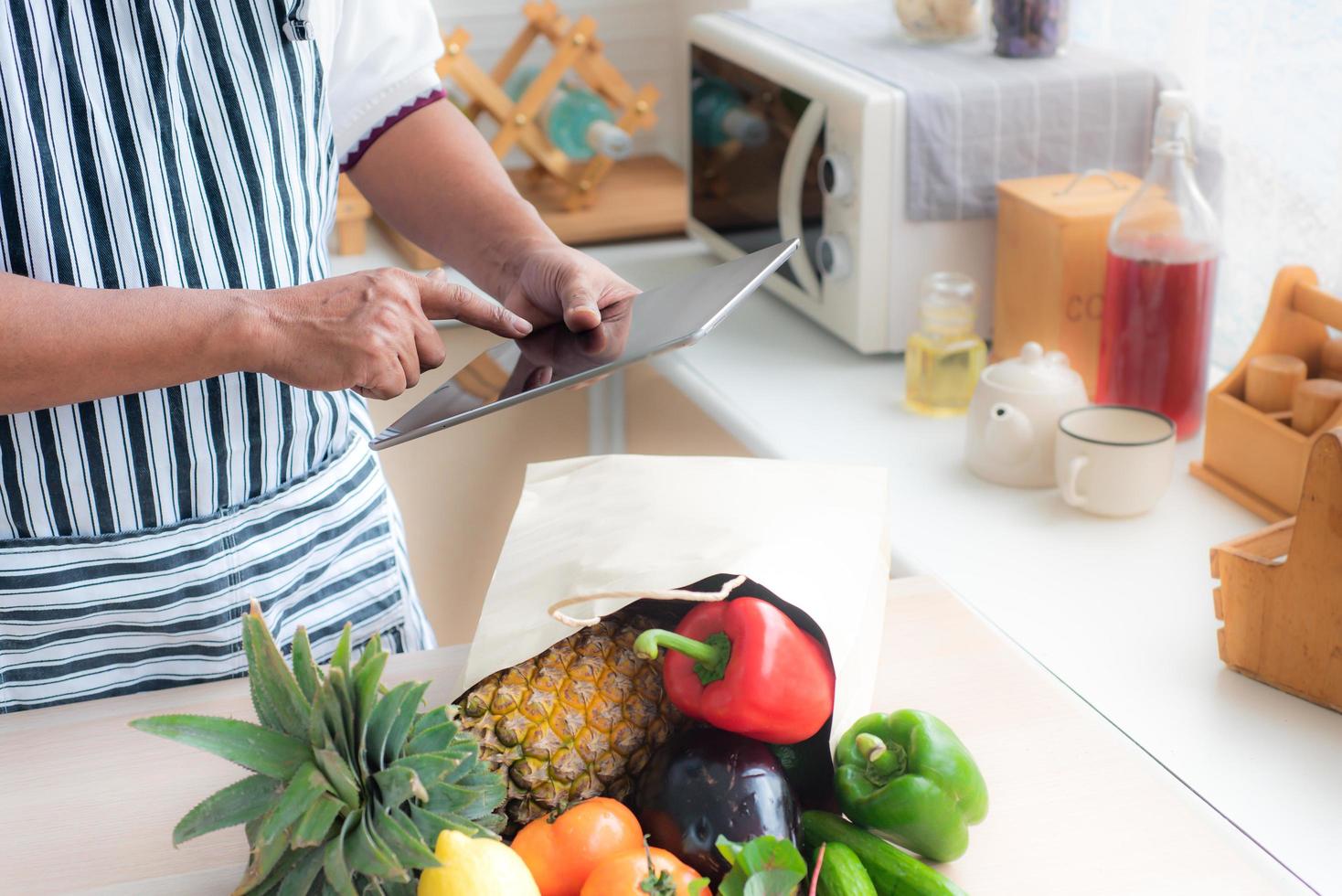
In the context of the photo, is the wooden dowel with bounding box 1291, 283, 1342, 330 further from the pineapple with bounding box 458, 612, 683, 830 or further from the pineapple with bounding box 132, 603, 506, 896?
the pineapple with bounding box 132, 603, 506, 896

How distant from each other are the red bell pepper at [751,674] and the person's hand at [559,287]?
0.92ft

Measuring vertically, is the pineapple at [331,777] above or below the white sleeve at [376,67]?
below

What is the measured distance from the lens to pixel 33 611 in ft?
2.98

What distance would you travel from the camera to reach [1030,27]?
1492 mm

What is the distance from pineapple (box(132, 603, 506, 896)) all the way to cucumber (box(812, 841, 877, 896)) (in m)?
0.16

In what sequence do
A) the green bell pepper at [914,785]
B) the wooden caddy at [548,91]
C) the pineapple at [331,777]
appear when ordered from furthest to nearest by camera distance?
the wooden caddy at [548,91] → the green bell pepper at [914,785] → the pineapple at [331,777]

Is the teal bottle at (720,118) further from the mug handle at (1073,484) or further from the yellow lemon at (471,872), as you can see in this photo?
the yellow lemon at (471,872)

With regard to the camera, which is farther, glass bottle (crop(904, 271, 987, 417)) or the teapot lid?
glass bottle (crop(904, 271, 987, 417))

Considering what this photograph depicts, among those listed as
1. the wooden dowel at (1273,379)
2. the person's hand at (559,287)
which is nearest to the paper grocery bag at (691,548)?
the person's hand at (559,287)

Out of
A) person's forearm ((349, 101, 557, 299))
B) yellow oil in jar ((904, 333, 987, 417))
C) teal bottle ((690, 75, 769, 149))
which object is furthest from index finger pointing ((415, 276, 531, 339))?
teal bottle ((690, 75, 769, 149))

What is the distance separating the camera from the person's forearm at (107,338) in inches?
29.5

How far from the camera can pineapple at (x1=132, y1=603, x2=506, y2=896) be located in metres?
0.55

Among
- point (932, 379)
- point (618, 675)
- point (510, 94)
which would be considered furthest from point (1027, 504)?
point (510, 94)

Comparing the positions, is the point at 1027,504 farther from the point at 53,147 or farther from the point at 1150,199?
the point at 53,147
